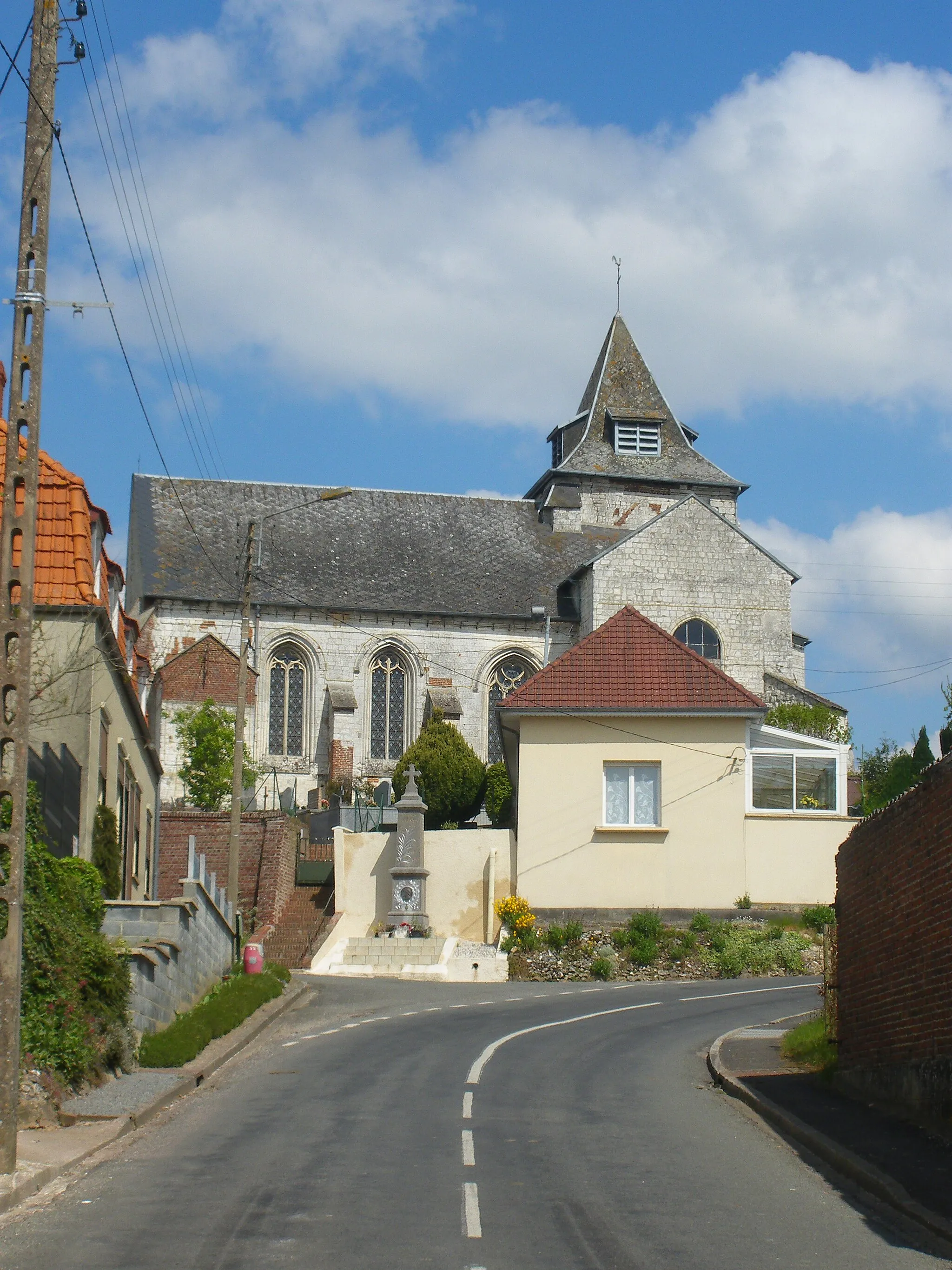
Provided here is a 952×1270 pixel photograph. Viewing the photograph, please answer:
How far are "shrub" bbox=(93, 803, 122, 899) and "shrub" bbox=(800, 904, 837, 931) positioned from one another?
49.1 ft

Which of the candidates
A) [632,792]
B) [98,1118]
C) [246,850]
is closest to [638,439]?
[632,792]

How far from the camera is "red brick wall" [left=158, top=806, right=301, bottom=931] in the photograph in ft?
101

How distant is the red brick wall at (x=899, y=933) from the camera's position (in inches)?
431

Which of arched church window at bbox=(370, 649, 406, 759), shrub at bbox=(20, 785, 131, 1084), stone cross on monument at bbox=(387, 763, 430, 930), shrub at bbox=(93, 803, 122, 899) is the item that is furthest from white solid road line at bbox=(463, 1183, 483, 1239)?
arched church window at bbox=(370, 649, 406, 759)

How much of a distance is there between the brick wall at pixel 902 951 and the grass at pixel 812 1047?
51 cm

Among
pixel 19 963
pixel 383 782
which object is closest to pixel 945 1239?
pixel 19 963

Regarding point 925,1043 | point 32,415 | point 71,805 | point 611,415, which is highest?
point 611,415

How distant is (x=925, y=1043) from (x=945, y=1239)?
3670 millimetres

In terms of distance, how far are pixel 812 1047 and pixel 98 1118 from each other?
7.58m

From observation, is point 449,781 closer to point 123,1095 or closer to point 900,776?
point 900,776

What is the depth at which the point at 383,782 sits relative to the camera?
40719 mm

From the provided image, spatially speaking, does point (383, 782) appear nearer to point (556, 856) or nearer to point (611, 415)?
point (556, 856)

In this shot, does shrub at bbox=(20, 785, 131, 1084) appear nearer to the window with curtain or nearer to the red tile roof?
the red tile roof

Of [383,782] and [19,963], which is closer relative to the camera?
[19,963]
